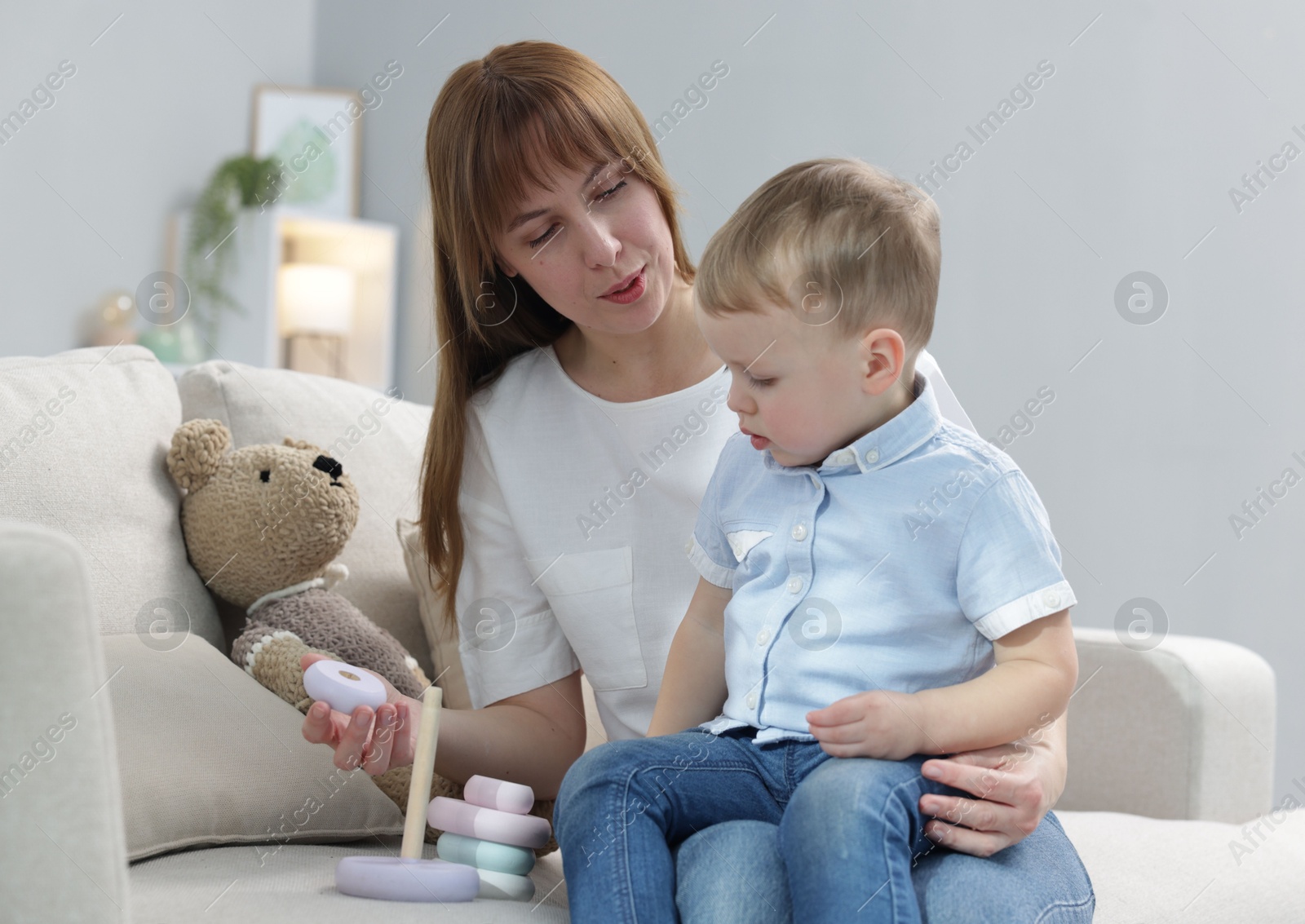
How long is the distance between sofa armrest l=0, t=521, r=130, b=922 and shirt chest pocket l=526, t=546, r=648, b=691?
0.67 metres

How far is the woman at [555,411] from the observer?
1.16 m

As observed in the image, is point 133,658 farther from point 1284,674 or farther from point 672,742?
point 1284,674

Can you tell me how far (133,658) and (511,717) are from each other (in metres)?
0.40

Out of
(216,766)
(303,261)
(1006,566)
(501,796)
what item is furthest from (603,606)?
(303,261)

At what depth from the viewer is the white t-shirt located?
127 centimetres

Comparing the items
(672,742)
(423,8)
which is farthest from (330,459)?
(423,8)

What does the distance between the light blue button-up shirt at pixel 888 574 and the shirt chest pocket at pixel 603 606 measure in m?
0.30

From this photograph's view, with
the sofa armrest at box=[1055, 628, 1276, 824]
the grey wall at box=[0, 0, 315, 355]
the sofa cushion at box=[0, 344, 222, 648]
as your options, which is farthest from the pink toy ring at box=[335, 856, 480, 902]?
the grey wall at box=[0, 0, 315, 355]

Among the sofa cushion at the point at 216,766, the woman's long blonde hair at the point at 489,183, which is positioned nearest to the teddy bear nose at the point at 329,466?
the woman's long blonde hair at the point at 489,183

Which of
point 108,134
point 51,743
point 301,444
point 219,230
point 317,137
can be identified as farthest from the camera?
point 317,137

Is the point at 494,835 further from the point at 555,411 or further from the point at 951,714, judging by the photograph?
the point at 555,411

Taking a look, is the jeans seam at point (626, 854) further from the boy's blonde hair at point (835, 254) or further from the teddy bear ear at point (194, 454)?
the teddy bear ear at point (194, 454)

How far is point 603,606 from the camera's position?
1.28m

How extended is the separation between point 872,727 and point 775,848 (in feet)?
0.40
